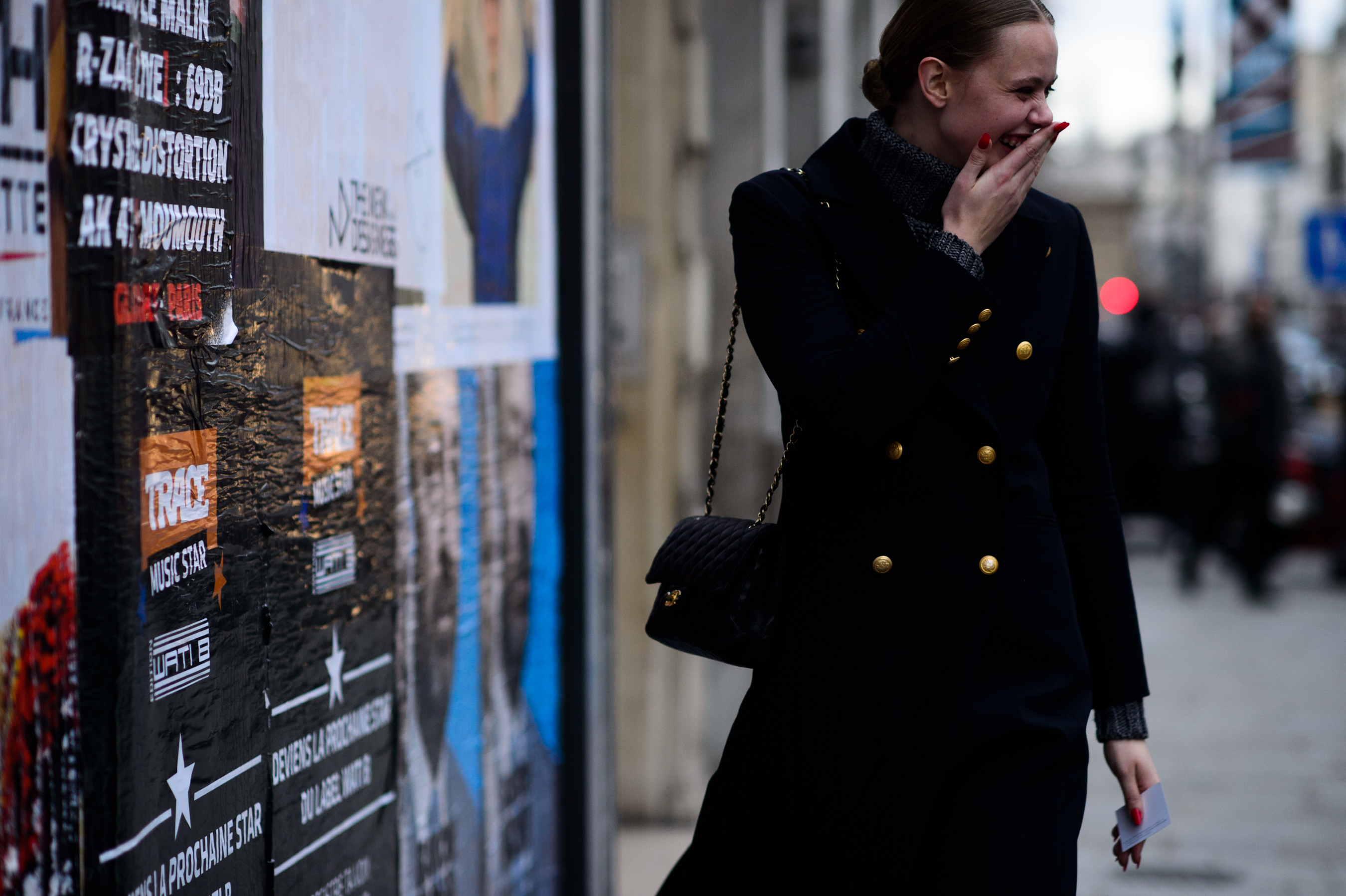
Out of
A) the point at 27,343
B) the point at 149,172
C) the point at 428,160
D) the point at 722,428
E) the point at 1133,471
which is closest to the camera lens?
the point at 27,343

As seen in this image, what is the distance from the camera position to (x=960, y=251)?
1847 mm

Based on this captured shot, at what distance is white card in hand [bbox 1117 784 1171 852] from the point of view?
2055 millimetres

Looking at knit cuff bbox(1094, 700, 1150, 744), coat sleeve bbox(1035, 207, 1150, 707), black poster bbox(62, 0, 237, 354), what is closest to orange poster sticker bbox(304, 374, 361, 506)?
black poster bbox(62, 0, 237, 354)

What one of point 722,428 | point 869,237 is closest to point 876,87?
point 869,237

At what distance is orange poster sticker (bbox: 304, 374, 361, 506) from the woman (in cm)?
71

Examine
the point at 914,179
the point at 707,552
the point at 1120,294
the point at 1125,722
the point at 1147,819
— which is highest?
the point at 1120,294

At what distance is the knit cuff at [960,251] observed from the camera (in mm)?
1838

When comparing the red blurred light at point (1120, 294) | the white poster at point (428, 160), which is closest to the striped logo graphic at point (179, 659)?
the white poster at point (428, 160)

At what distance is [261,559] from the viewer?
2053 millimetres

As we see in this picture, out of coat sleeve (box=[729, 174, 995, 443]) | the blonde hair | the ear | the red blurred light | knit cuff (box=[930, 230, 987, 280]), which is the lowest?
coat sleeve (box=[729, 174, 995, 443])

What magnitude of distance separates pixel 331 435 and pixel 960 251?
1.03 meters

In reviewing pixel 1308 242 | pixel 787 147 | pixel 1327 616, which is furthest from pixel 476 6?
pixel 1308 242

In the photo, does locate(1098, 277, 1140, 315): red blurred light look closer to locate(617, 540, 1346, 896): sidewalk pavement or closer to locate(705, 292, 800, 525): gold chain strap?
locate(617, 540, 1346, 896): sidewalk pavement

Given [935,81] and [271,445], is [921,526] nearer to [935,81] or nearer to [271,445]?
[935,81]
